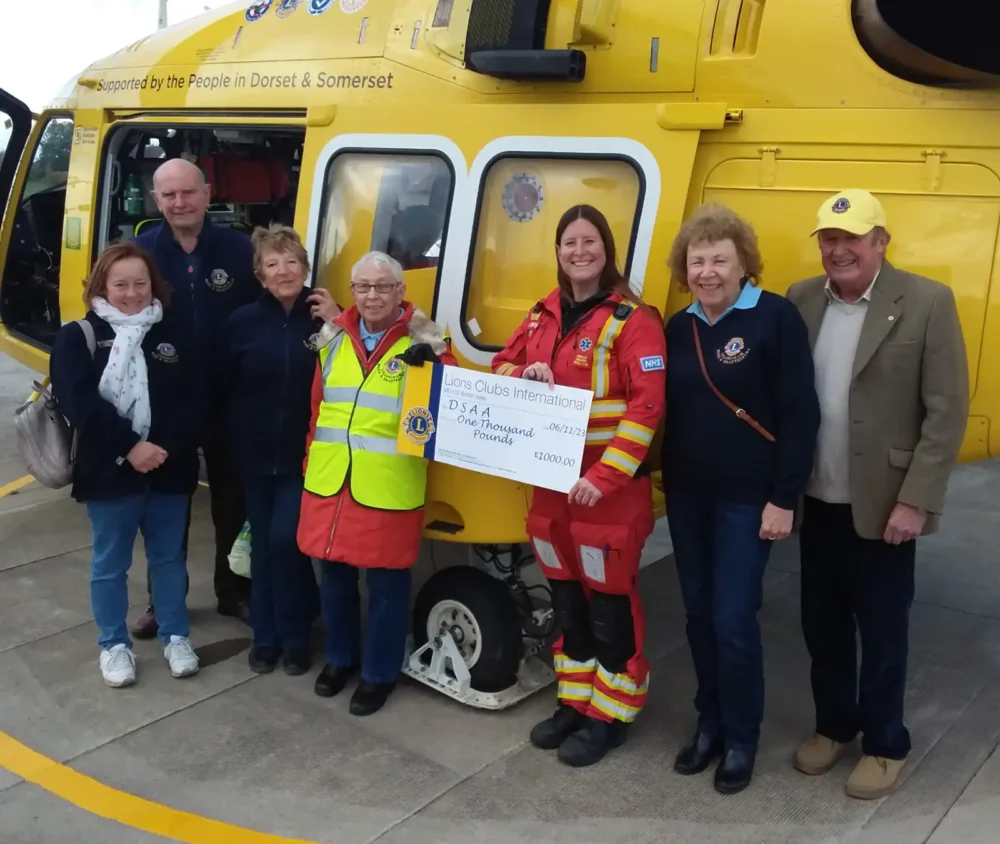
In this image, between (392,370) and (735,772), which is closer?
(735,772)

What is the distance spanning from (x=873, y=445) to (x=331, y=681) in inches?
85.8

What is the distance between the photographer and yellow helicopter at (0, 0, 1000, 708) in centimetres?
302

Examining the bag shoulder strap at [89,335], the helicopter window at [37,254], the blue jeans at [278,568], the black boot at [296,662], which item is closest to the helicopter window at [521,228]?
the blue jeans at [278,568]

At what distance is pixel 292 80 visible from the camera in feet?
14.6

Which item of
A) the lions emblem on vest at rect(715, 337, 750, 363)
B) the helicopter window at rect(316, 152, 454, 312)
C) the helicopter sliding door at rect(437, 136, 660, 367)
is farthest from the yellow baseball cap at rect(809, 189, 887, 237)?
the helicopter window at rect(316, 152, 454, 312)

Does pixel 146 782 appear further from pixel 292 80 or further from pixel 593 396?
pixel 292 80

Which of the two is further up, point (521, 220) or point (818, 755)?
point (521, 220)

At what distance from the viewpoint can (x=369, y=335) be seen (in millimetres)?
3455

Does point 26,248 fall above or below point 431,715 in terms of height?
above

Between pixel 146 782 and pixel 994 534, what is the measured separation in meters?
5.18

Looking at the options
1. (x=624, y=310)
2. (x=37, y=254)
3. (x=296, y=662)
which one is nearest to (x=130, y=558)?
(x=296, y=662)

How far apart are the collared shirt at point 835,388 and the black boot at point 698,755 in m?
0.94

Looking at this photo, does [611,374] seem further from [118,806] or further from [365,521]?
[118,806]

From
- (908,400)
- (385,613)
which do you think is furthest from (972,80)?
(385,613)
